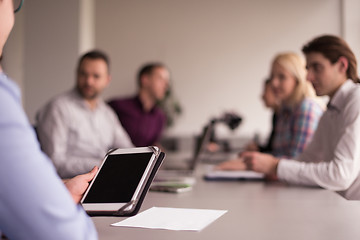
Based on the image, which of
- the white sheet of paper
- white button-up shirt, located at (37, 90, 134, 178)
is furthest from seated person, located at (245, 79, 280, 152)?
the white sheet of paper

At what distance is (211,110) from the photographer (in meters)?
5.92

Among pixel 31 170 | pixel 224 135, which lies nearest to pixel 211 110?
pixel 224 135

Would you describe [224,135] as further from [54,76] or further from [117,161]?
[117,161]

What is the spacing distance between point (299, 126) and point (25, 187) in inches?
88.9

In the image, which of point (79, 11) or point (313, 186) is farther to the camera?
point (79, 11)

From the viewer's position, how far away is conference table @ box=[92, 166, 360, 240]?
39.1 inches

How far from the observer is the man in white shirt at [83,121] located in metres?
2.83

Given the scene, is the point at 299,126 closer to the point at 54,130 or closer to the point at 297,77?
the point at 297,77

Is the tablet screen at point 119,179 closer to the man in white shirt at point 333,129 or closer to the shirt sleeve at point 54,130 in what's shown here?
the man in white shirt at point 333,129

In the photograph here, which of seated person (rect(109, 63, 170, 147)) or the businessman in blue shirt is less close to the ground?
the businessman in blue shirt

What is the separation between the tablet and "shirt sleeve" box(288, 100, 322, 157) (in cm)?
174

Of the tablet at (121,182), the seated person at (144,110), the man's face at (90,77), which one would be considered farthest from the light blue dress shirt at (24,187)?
the seated person at (144,110)

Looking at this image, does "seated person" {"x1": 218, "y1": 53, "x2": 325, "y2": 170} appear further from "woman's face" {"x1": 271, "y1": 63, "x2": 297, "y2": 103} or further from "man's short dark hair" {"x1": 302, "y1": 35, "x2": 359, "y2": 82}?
"man's short dark hair" {"x1": 302, "y1": 35, "x2": 359, "y2": 82}

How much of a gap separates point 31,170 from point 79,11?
14.4 feet
